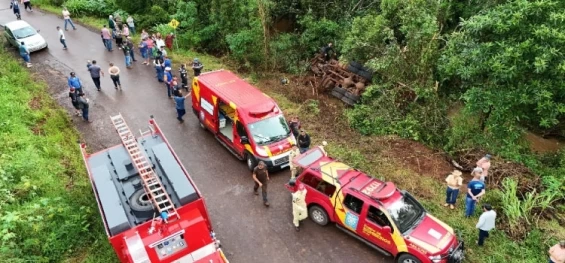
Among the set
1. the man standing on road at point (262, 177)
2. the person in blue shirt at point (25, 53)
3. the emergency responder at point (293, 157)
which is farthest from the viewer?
the person in blue shirt at point (25, 53)

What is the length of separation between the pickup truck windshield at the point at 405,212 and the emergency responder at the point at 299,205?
224cm

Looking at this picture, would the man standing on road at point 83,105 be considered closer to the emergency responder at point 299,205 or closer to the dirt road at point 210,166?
the dirt road at point 210,166

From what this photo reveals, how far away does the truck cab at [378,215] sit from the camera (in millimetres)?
9492

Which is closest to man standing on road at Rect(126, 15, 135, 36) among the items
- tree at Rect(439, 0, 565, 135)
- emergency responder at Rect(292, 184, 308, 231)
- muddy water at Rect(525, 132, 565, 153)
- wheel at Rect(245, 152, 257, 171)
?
wheel at Rect(245, 152, 257, 171)

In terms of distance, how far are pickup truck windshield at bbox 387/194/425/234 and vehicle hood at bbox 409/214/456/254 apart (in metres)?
0.16

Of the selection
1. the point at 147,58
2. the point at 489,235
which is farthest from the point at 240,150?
the point at 147,58

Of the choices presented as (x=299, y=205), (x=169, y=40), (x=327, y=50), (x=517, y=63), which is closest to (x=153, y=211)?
(x=299, y=205)

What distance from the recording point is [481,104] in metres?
12.4

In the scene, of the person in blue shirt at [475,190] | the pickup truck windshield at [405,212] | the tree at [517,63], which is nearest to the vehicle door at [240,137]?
the pickup truck windshield at [405,212]

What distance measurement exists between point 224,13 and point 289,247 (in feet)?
46.4

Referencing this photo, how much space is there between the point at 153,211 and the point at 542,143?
1411cm

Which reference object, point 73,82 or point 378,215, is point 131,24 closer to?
point 73,82

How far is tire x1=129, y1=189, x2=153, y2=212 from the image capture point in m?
9.29

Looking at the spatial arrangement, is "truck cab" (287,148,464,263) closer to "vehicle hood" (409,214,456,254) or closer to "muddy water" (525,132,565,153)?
"vehicle hood" (409,214,456,254)
